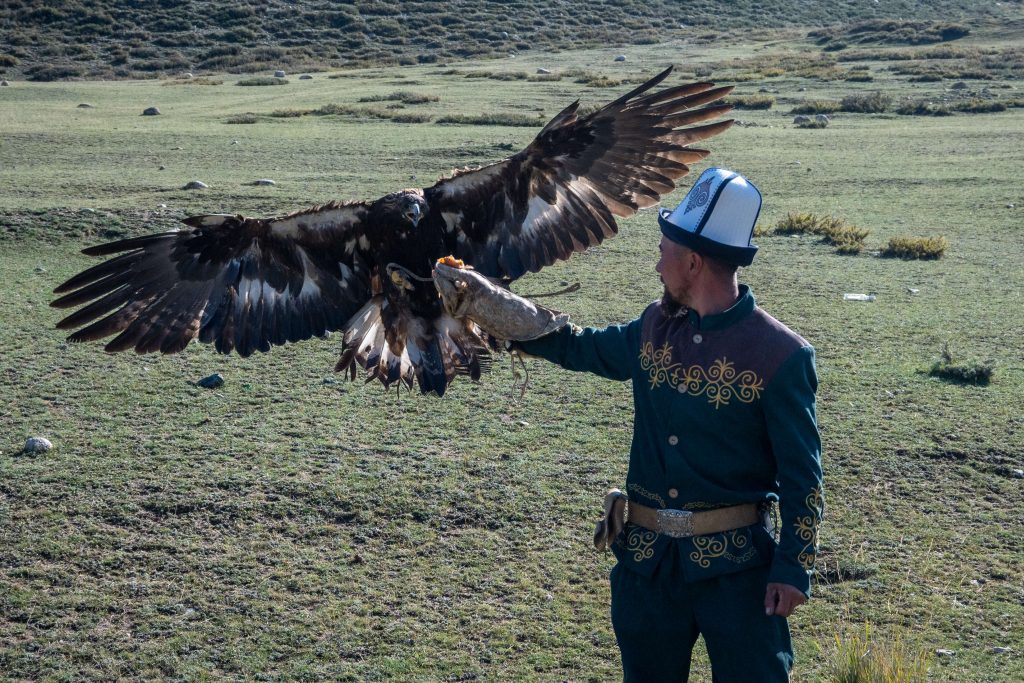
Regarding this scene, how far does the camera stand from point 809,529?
3029 millimetres

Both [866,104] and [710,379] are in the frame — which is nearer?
[710,379]

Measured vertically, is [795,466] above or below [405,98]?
above

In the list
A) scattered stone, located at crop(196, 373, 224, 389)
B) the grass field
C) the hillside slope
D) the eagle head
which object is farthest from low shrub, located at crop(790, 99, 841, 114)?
the hillside slope

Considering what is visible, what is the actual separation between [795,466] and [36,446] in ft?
14.6

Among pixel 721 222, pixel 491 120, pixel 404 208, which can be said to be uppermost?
pixel 721 222

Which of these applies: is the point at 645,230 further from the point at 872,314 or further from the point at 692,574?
the point at 692,574

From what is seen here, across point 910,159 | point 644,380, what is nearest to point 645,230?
point 910,159

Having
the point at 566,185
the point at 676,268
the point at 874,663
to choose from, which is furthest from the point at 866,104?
the point at 676,268

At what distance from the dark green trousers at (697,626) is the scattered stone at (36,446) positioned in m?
3.87

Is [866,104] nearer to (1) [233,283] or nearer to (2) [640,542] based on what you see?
(1) [233,283]

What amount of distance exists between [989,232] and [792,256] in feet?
8.14

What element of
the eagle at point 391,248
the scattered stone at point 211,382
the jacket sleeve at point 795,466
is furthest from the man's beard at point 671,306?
the scattered stone at point 211,382

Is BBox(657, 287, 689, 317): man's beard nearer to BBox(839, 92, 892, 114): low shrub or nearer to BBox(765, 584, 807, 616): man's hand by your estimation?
BBox(765, 584, 807, 616): man's hand

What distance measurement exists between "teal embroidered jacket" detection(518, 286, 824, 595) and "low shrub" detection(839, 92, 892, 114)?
2079 cm
